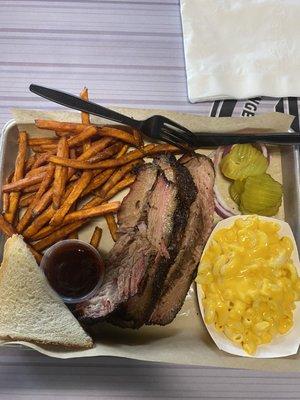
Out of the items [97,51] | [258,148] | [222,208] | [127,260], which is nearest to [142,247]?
[127,260]

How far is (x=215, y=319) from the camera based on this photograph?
1665mm

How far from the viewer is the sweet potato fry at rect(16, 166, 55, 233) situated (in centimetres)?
174

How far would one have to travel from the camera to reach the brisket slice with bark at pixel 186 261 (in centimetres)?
172

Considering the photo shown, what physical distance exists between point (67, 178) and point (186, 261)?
20.3 inches

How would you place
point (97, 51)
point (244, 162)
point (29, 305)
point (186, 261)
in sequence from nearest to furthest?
point (29, 305), point (186, 261), point (244, 162), point (97, 51)

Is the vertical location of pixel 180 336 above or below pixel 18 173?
below

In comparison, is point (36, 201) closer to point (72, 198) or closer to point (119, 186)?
point (72, 198)

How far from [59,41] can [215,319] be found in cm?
127

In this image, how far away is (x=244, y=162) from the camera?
183 cm

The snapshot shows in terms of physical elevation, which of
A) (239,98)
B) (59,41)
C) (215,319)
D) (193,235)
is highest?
(59,41)

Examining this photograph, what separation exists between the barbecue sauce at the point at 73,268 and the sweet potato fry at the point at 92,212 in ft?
0.29

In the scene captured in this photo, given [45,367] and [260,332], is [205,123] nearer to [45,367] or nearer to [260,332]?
[260,332]

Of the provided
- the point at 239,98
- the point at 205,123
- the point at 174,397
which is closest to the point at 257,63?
the point at 239,98

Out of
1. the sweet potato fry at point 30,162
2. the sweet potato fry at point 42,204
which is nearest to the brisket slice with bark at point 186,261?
the sweet potato fry at point 42,204
